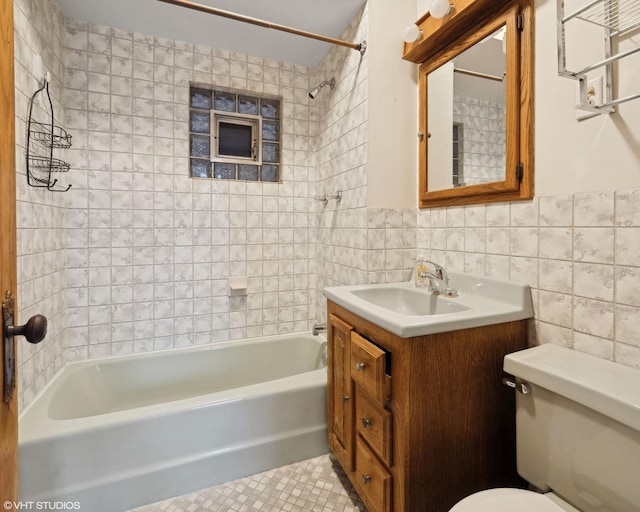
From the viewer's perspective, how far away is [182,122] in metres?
2.24

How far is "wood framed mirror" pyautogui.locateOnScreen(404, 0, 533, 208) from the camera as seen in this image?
1.22 meters

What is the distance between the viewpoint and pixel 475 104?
144 cm

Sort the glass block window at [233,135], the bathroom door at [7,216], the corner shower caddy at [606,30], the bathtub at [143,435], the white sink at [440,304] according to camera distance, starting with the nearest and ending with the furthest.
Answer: the bathroom door at [7,216], the corner shower caddy at [606,30], the white sink at [440,304], the bathtub at [143,435], the glass block window at [233,135]

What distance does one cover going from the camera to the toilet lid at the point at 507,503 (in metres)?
0.84

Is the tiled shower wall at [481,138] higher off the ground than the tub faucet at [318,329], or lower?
higher

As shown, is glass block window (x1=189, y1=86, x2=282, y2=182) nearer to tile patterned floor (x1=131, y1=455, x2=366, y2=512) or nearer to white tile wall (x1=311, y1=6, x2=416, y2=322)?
white tile wall (x1=311, y1=6, x2=416, y2=322)

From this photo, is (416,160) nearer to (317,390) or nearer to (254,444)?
(317,390)

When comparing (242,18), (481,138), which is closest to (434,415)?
(481,138)

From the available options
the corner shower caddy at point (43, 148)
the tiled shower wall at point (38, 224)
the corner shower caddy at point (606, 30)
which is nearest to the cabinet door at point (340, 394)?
the corner shower caddy at point (606, 30)

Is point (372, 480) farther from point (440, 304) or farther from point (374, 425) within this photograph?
point (440, 304)

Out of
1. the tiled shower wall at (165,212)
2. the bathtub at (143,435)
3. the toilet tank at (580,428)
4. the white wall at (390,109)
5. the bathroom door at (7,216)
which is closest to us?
the bathroom door at (7,216)

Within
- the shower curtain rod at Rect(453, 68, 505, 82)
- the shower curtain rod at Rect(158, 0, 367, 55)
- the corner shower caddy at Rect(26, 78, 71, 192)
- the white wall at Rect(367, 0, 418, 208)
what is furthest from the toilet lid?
the corner shower caddy at Rect(26, 78, 71, 192)

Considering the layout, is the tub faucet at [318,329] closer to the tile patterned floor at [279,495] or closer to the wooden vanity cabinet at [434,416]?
the tile patterned floor at [279,495]

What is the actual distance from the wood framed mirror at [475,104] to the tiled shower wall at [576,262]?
12 cm
